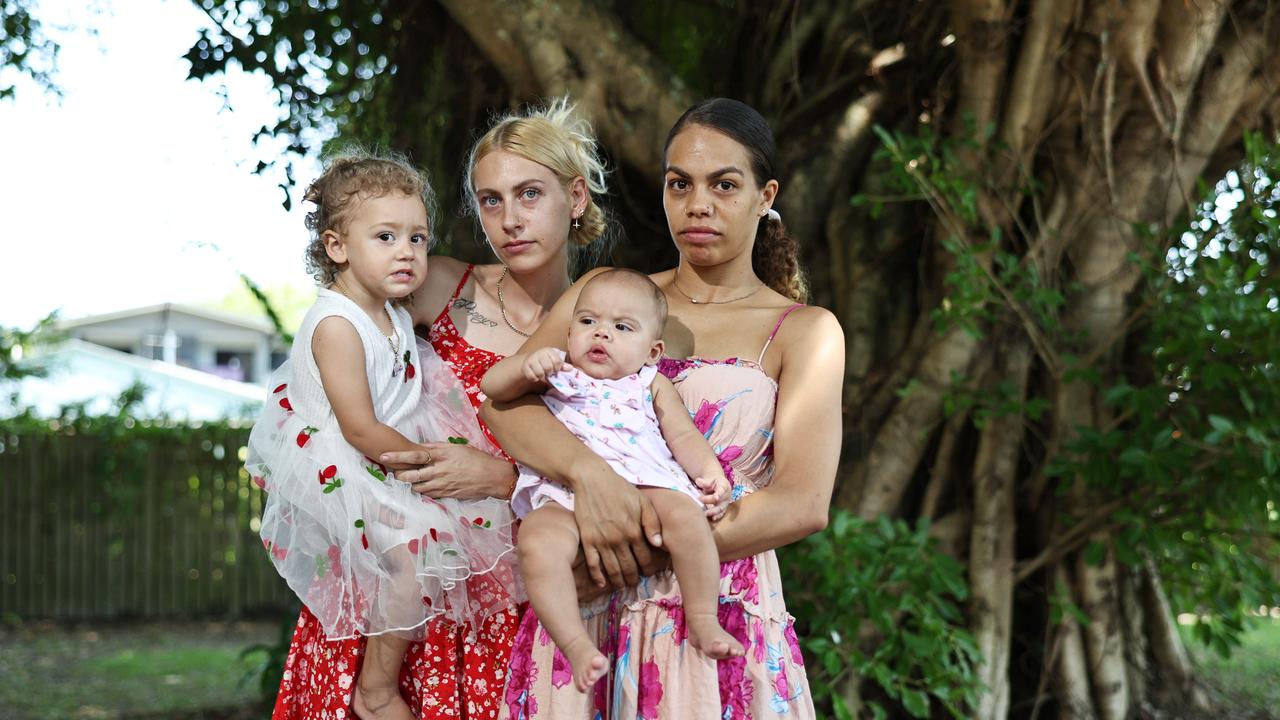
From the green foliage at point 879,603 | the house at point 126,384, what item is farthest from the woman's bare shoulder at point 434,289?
the house at point 126,384

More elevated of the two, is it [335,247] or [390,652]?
[335,247]

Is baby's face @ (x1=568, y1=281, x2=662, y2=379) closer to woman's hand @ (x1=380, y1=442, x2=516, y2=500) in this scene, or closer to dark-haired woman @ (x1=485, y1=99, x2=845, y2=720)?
dark-haired woman @ (x1=485, y1=99, x2=845, y2=720)

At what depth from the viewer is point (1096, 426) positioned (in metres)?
3.77

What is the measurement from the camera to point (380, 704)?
2.11m

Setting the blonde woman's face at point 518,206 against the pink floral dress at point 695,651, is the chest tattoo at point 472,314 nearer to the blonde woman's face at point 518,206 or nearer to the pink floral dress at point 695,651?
the blonde woman's face at point 518,206

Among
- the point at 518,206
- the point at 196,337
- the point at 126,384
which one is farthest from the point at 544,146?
the point at 196,337

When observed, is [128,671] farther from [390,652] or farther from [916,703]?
[390,652]

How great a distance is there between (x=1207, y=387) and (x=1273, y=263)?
0.61 m

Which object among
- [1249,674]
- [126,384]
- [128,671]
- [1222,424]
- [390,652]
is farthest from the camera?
[126,384]

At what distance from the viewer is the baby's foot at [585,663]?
64.7 inches

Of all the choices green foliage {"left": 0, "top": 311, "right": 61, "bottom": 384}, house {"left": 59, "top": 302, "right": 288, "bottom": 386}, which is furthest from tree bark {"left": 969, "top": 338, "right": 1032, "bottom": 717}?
house {"left": 59, "top": 302, "right": 288, "bottom": 386}

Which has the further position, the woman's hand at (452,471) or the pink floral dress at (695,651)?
the woman's hand at (452,471)

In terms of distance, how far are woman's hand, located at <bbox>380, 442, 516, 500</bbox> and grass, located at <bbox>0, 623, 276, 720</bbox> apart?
406cm

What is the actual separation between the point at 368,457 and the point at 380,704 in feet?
1.47
